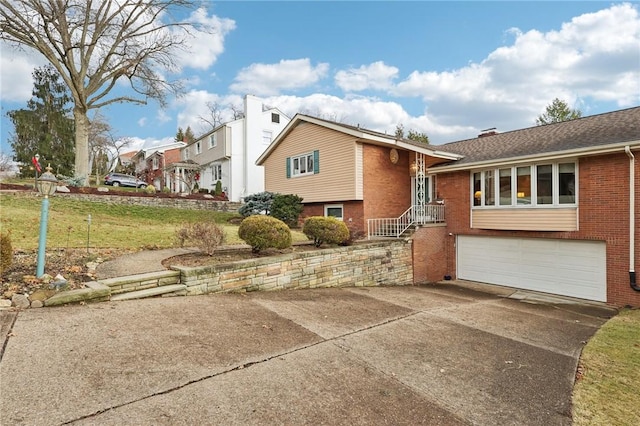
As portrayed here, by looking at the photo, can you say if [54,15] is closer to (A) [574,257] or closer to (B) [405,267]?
(B) [405,267]

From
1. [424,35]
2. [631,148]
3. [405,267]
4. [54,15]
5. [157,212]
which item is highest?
[54,15]

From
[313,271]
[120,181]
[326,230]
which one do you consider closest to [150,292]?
[313,271]

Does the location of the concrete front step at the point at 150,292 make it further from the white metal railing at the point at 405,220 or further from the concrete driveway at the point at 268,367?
the white metal railing at the point at 405,220

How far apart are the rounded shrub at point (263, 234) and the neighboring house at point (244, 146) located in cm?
1791

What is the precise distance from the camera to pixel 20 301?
5.09 metres

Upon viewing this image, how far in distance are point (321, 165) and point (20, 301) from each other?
12424mm

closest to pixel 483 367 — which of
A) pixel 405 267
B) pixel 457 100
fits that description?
pixel 405 267

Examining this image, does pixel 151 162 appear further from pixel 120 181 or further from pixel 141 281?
pixel 141 281

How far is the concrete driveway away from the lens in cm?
307

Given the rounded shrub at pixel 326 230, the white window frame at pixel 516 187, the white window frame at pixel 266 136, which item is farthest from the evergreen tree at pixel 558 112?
the rounded shrub at pixel 326 230

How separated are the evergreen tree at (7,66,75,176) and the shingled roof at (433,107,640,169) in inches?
1346

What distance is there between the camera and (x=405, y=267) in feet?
42.0

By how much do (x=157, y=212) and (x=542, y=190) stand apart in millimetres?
17440

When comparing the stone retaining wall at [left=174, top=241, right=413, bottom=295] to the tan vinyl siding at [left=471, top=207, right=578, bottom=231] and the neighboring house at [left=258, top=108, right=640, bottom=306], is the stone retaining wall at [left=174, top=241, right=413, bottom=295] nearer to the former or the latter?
the neighboring house at [left=258, top=108, right=640, bottom=306]
